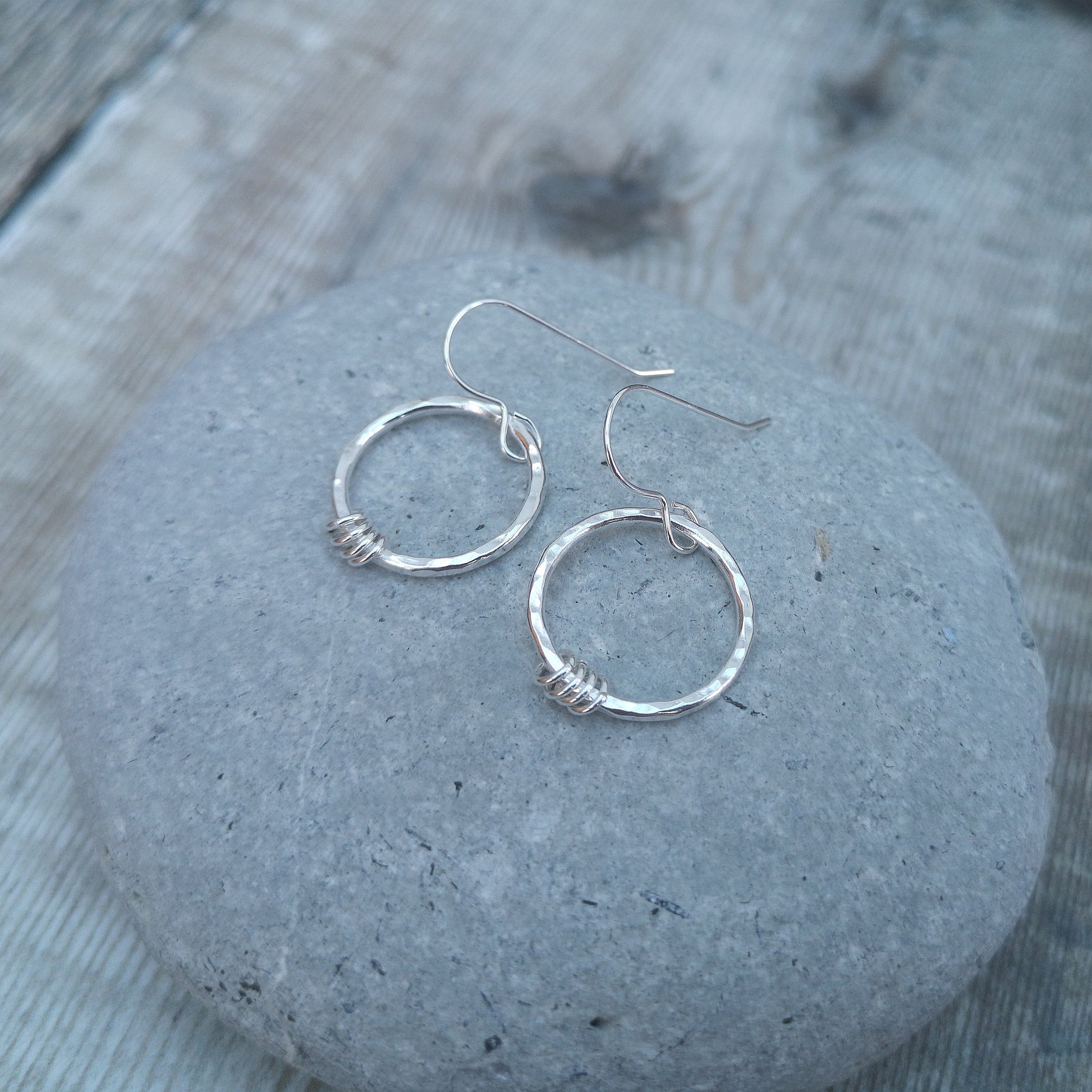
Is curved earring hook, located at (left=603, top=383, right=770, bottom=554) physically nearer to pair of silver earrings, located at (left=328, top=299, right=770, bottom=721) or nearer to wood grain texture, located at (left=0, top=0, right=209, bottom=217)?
pair of silver earrings, located at (left=328, top=299, right=770, bottom=721)

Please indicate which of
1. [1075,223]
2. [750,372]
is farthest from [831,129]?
[750,372]

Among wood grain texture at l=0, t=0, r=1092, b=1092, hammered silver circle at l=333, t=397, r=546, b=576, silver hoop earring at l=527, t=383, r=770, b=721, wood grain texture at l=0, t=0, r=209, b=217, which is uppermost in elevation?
wood grain texture at l=0, t=0, r=209, b=217

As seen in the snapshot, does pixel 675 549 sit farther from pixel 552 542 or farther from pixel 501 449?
pixel 501 449

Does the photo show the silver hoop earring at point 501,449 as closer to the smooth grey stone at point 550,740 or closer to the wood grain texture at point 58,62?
the smooth grey stone at point 550,740

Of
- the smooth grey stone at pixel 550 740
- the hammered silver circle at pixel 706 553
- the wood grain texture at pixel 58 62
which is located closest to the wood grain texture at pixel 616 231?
the wood grain texture at pixel 58 62

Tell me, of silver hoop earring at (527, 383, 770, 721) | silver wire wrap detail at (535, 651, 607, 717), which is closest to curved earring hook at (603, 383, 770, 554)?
silver hoop earring at (527, 383, 770, 721)

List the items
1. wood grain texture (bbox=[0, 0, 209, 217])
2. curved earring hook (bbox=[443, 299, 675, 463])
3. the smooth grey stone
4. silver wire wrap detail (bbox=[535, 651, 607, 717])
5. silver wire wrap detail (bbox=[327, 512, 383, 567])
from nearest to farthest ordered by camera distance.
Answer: the smooth grey stone, silver wire wrap detail (bbox=[535, 651, 607, 717]), silver wire wrap detail (bbox=[327, 512, 383, 567]), curved earring hook (bbox=[443, 299, 675, 463]), wood grain texture (bbox=[0, 0, 209, 217])
